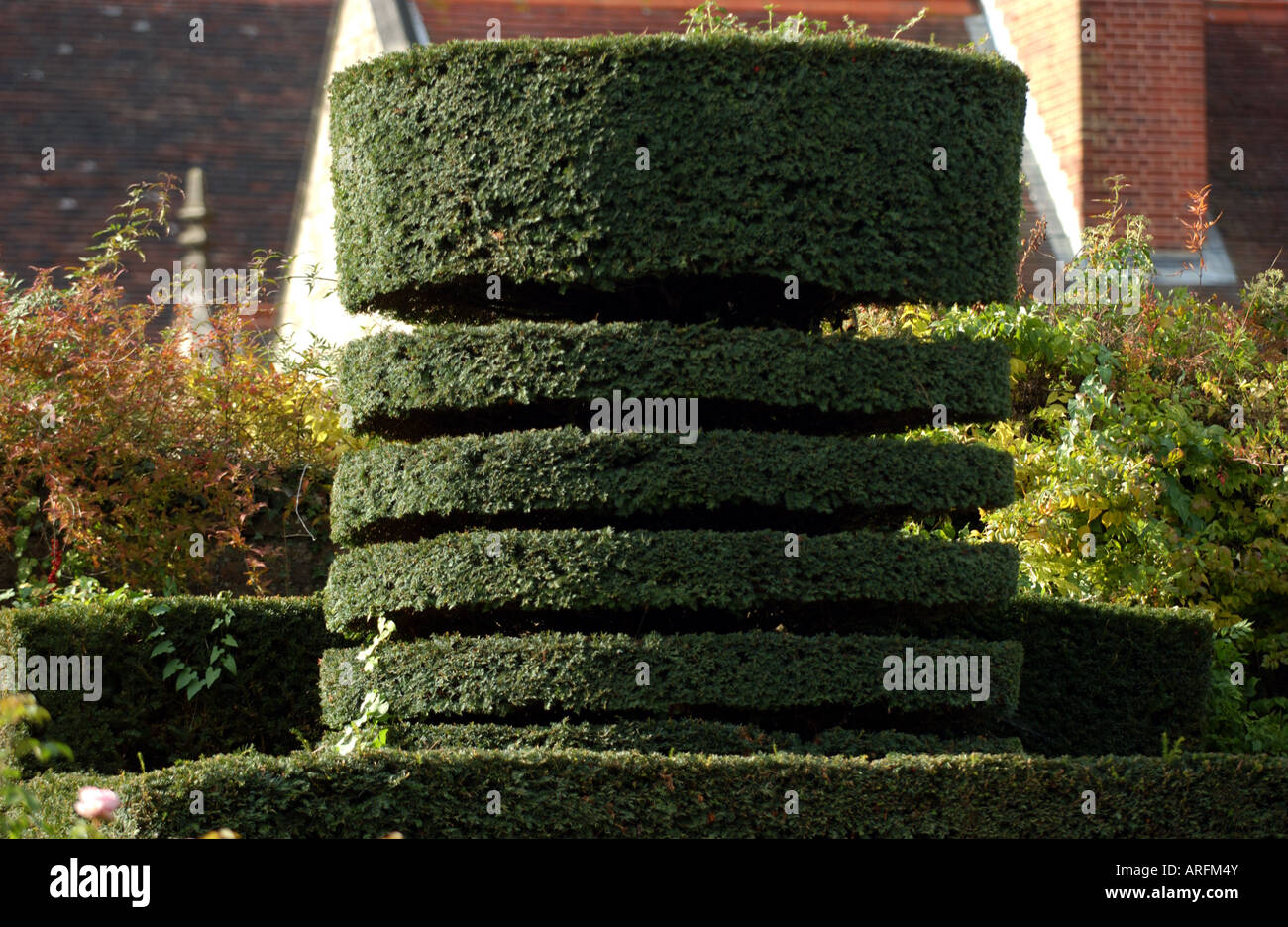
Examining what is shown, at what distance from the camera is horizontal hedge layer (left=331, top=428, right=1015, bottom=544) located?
6.93 m

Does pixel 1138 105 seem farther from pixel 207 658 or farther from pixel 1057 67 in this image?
pixel 207 658

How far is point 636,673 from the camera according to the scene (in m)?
6.76

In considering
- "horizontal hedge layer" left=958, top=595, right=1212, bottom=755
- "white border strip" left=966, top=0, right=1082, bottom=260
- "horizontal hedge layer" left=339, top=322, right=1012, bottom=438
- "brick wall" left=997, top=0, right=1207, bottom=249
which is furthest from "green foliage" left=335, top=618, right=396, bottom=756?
"brick wall" left=997, top=0, right=1207, bottom=249

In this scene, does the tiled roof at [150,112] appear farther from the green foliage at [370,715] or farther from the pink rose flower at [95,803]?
the pink rose flower at [95,803]

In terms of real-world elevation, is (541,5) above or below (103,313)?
above

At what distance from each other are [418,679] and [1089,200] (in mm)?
11050

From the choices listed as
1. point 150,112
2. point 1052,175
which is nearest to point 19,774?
point 1052,175

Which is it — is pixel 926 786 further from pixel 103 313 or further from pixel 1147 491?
pixel 103 313

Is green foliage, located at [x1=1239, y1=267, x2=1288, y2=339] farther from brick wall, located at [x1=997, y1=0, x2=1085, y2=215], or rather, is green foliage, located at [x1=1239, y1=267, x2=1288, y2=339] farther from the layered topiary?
the layered topiary

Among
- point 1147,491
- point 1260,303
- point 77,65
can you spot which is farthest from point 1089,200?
point 77,65

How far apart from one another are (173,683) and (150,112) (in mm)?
16012

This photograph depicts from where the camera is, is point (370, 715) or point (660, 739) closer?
point (660, 739)

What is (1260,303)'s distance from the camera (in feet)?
41.8

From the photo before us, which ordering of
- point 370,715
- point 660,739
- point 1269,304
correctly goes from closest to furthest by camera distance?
1. point 660,739
2. point 370,715
3. point 1269,304
